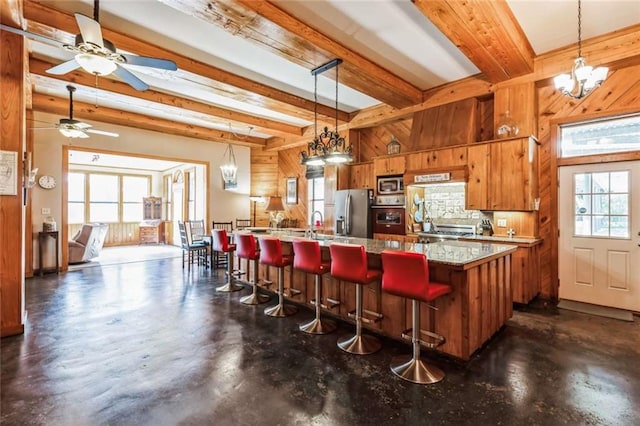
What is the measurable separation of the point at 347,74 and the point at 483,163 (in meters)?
2.32

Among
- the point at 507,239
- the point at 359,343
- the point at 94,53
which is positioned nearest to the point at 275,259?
the point at 359,343

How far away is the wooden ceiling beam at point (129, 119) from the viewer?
5.59 metres

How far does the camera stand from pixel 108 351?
9.25 feet

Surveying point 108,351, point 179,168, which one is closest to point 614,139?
point 108,351

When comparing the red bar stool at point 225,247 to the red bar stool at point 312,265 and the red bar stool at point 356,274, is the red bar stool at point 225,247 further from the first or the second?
the red bar stool at point 356,274

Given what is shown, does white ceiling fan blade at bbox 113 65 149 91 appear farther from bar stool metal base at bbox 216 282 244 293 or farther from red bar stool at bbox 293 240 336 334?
bar stool metal base at bbox 216 282 244 293

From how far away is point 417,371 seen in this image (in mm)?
2408

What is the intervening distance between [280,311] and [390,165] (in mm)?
3260

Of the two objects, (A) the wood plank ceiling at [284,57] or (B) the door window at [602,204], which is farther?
(B) the door window at [602,204]

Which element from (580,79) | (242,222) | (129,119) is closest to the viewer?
(580,79)

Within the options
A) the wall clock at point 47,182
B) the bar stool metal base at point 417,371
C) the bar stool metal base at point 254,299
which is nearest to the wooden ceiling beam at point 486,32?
the bar stool metal base at point 417,371

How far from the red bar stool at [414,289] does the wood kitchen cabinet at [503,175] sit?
2402mm

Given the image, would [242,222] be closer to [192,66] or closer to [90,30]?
[192,66]

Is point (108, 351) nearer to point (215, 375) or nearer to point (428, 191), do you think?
point (215, 375)
